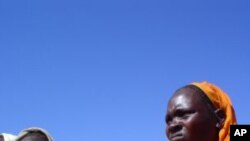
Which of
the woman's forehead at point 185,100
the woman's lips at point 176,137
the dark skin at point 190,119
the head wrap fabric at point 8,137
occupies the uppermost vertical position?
the head wrap fabric at point 8,137

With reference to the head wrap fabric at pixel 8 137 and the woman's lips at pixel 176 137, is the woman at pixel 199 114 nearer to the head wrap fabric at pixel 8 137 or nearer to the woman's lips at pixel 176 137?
the woman's lips at pixel 176 137

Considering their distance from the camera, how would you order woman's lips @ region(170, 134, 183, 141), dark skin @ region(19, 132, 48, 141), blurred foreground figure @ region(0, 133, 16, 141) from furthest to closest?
blurred foreground figure @ region(0, 133, 16, 141)
dark skin @ region(19, 132, 48, 141)
woman's lips @ region(170, 134, 183, 141)

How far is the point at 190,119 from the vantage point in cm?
550

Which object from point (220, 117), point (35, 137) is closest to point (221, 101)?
point (220, 117)

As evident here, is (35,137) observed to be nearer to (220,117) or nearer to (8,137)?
(8,137)

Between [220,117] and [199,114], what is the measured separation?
266mm

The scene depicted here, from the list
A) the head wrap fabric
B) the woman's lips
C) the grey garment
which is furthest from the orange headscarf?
the head wrap fabric

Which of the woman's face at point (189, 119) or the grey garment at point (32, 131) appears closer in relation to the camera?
the woman's face at point (189, 119)

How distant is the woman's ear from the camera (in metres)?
5.64

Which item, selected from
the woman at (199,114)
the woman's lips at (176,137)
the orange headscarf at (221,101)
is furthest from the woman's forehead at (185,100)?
the woman's lips at (176,137)

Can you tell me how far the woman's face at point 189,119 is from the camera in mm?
5441

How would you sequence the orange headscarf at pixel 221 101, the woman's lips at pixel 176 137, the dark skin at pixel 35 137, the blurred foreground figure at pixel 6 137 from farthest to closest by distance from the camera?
the blurred foreground figure at pixel 6 137 < the dark skin at pixel 35 137 < the orange headscarf at pixel 221 101 < the woman's lips at pixel 176 137

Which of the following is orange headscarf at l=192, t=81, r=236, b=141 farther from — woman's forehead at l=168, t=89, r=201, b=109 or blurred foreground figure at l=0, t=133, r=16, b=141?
blurred foreground figure at l=0, t=133, r=16, b=141

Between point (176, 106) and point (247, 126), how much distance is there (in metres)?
0.69
